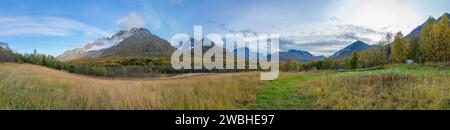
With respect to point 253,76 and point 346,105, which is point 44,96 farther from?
point 346,105

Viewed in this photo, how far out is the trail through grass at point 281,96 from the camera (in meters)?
2.37

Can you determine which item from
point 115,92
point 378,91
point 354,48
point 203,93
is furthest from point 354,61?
point 115,92

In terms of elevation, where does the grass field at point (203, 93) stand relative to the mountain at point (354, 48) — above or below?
below

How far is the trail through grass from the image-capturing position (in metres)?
2.37

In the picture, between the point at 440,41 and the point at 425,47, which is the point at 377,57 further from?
the point at 425,47

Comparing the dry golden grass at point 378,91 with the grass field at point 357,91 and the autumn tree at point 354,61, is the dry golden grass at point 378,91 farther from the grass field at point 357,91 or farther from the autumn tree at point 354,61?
the autumn tree at point 354,61

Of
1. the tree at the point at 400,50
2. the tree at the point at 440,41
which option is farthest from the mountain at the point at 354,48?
the tree at the point at 400,50

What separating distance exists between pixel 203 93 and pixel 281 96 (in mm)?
766

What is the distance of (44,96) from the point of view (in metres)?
2.34

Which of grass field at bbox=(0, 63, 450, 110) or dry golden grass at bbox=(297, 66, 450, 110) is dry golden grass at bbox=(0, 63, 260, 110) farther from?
dry golden grass at bbox=(297, 66, 450, 110)

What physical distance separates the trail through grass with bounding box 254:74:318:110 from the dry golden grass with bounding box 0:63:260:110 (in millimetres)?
93

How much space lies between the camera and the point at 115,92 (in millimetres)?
2383
